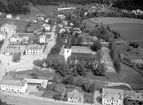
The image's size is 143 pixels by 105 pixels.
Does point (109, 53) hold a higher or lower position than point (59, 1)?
lower

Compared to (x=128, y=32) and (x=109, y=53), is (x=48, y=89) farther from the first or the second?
(x=128, y=32)

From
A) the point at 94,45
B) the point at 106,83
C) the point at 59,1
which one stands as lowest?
the point at 106,83

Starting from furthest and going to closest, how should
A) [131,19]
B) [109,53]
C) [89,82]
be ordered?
[131,19], [109,53], [89,82]

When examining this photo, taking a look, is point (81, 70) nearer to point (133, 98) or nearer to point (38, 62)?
point (38, 62)

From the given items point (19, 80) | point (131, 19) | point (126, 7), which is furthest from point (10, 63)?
point (126, 7)

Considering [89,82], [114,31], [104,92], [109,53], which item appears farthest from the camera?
[114,31]

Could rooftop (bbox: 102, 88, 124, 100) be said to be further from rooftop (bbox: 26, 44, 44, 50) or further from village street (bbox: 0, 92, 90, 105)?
rooftop (bbox: 26, 44, 44, 50)

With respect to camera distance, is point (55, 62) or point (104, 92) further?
point (55, 62)
